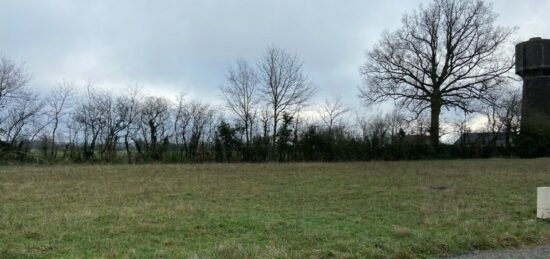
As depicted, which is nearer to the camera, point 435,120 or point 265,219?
point 265,219

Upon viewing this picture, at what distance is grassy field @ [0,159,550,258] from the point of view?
807cm

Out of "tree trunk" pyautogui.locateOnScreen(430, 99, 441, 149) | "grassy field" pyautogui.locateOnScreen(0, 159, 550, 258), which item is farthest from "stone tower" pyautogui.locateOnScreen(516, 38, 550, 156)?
"grassy field" pyautogui.locateOnScreen(0, 159, 550, 258)

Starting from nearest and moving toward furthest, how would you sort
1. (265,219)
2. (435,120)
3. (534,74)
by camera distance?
1. (265,219)
2. (435,120)
3. (534,74)

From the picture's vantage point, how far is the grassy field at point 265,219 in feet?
26.5

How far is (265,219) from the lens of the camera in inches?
423

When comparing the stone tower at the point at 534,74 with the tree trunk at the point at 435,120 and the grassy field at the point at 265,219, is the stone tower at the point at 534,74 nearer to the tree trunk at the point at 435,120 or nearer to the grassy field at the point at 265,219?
the tree trunk at the point at 435,120

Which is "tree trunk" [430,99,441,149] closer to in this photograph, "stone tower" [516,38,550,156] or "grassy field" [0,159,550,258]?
"stone tower" [516,38,550,156]

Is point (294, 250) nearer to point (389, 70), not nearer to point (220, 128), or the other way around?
point (220, 128)

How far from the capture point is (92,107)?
142 feet

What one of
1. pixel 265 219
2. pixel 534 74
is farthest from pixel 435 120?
pixel 265 219

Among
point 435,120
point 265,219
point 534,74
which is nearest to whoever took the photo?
point 265,219

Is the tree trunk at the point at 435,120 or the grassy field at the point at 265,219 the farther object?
the tree trunk at the point at 435,120

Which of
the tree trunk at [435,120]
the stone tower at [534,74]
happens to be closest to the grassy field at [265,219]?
the tree trunk at [435,120]

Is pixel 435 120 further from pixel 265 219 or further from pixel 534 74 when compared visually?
pixel 265 219
